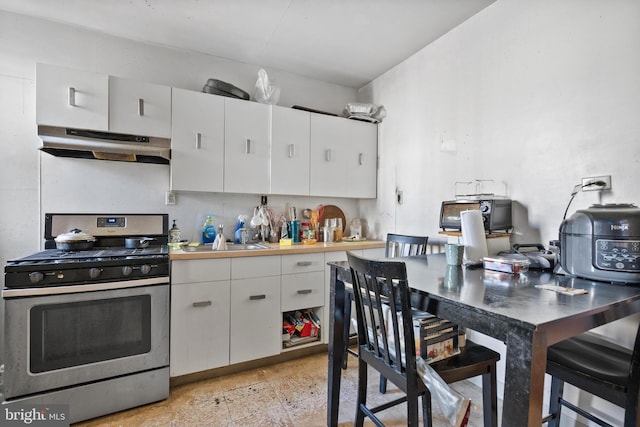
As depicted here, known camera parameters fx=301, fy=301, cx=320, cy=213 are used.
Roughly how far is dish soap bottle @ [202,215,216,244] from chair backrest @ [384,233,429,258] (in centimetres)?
155

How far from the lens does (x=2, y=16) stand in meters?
2.12

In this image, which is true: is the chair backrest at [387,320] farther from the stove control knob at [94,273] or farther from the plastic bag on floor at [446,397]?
the stove control knob at [94,273]

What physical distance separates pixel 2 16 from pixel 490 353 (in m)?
3.67

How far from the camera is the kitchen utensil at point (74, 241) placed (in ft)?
6.75

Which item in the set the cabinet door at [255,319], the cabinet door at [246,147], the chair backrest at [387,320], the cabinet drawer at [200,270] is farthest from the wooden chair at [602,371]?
the cabinet door at [246,147]

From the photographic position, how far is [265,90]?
8.86 feet

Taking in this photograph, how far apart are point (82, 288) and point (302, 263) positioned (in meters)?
1.44

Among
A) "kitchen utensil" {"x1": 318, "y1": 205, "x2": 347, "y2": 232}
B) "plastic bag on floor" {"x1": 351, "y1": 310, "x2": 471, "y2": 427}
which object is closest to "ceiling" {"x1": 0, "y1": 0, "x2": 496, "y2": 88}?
"kitchen utensil" {"x1": 318, "y1": 205, "x2": 347, "y2": 232}

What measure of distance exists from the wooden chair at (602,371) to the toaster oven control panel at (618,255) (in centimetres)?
24

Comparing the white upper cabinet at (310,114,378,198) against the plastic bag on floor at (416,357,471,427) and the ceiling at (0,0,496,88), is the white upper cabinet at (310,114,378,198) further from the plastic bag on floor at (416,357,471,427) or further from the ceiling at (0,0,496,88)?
the plastic bag on floor at (416,357,471,427)

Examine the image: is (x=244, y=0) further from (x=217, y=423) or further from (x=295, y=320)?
(x=217, y=423)

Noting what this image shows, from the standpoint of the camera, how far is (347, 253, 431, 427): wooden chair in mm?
1076

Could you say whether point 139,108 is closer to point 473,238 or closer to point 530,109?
point 473,238

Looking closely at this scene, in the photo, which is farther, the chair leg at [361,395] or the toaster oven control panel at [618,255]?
the chair leg at [361,395]
